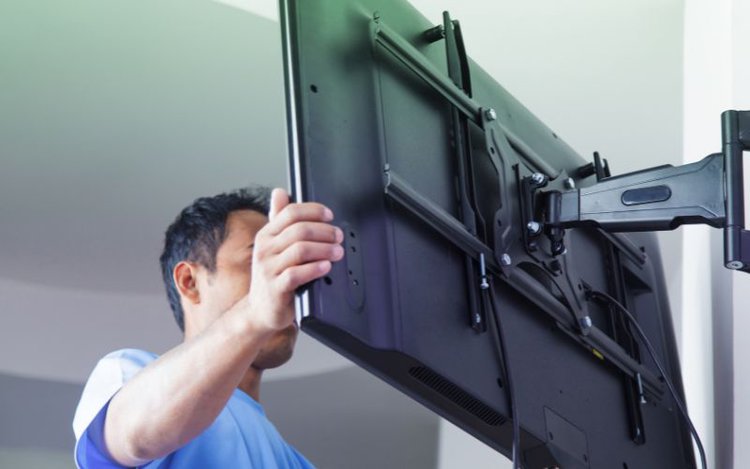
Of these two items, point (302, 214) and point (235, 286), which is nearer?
point (302, 214)

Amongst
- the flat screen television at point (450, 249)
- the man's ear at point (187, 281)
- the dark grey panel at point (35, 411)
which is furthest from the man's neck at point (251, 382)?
the dark grey panel at point (35, 411)

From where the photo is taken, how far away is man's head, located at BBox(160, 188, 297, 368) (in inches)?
68.7

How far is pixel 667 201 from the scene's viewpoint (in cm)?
111

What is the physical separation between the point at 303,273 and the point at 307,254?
17 mm

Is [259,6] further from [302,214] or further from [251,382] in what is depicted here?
[302,214]

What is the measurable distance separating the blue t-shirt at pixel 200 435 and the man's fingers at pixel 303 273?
1.43ft

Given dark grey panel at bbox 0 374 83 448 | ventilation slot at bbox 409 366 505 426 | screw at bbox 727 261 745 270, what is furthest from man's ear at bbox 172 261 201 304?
dark grey panel at bbox 0 374 83 448

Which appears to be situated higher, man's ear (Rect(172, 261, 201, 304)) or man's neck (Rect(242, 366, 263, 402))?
man's ear (Rect(172, 261, 201, 304))

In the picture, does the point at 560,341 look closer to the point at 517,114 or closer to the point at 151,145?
the point at 517,114

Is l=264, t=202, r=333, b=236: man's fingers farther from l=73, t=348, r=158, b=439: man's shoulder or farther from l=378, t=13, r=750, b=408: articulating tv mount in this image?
l=73, t=348, r=158, b=439: man's shoulder

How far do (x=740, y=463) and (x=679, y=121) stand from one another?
1125 mm

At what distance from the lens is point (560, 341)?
1.22m

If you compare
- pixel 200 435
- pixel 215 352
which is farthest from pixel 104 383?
pixel 215 352

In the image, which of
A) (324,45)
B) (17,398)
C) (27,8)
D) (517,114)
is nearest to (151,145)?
(27,8)
